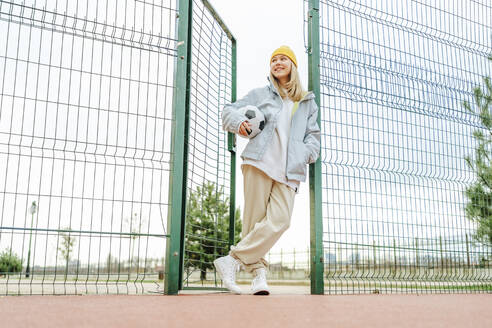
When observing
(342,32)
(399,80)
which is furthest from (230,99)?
(399,80)

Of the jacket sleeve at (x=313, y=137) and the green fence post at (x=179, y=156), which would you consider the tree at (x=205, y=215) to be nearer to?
the green fence post at (x=179, y=156)

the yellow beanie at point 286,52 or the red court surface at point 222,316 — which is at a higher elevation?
the yellow beanie at point 286,52

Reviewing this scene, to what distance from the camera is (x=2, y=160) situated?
132 inches

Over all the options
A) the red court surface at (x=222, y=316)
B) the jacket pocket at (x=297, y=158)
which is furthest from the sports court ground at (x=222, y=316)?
the jacket pocket at (x=297, y=158)

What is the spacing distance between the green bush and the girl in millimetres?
1460

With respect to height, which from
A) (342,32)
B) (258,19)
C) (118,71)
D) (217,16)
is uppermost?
(258,19)

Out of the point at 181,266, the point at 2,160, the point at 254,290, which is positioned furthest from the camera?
the point at 181,266

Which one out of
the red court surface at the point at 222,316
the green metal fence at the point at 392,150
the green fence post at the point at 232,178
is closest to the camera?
the red court surface at the point at 222,316

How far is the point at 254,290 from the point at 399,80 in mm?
2803

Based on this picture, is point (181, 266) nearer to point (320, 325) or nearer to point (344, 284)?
point (344, 284)

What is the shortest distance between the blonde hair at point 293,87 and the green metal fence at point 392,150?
12.9 inches

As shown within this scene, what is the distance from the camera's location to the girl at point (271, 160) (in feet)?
12.7

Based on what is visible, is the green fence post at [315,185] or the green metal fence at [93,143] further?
the green fence post at [315,185]

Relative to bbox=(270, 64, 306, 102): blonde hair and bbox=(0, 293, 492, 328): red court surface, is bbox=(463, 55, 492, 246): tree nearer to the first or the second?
bbox=(270, 64, 306, 102): blonde hair
